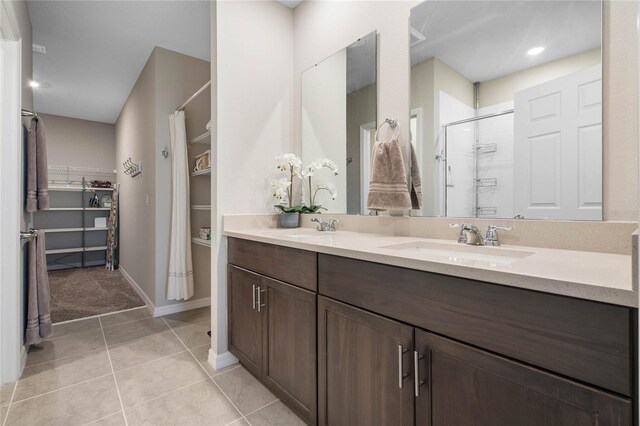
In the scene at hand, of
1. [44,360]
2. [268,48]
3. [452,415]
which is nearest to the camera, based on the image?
[452,415]

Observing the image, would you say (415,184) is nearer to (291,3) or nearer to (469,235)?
(469,235)

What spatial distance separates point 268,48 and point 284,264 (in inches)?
63.8

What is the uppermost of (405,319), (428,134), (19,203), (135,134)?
(135,134)

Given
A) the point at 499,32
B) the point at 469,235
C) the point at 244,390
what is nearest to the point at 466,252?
the point at 469,235

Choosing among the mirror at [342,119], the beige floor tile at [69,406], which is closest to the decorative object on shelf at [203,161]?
the mirror at [342,119]

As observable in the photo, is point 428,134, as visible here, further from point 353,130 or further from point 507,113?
point 353,130

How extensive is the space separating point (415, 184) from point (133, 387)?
6.34 feet

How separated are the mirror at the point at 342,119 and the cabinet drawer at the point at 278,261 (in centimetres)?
63

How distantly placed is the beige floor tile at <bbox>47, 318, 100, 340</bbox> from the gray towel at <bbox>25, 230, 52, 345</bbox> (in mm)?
390

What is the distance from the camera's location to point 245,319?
178 centimetres

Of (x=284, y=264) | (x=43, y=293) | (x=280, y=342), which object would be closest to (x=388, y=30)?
(x=284, y=264)

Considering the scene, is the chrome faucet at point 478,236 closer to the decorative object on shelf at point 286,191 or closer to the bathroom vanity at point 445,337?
the bathroom vanity at point 445,337

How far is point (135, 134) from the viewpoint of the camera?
384 centimetres

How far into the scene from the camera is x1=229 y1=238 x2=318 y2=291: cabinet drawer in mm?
1326
